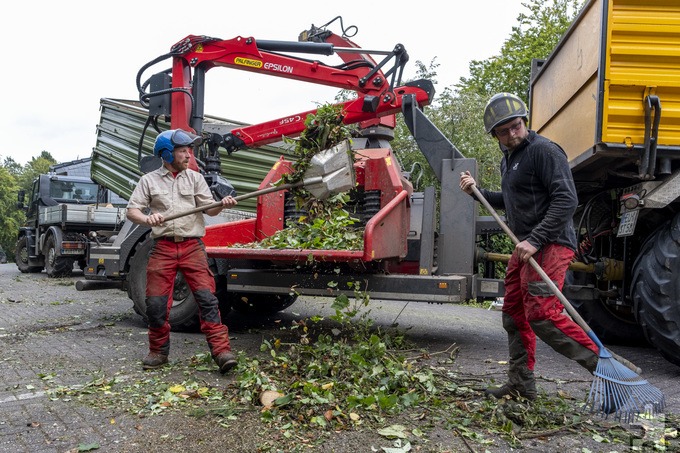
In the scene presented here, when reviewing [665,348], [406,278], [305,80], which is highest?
[305,80]

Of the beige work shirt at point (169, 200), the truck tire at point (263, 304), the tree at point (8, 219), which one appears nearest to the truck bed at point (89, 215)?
the truck tire at point (263, 304)

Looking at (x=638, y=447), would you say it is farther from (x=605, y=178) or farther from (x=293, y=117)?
(x=293, y=117)

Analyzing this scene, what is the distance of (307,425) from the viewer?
3191 millimetres

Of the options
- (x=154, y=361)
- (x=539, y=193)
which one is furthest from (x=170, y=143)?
(x=539, y=193)

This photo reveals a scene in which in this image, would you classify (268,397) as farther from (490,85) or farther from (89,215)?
(490,85)

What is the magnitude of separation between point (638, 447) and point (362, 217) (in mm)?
3527

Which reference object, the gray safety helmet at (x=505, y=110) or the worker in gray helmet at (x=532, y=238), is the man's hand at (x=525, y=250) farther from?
the gray safety helmet at (x=505, y=110)

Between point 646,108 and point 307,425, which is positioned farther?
point 646,108

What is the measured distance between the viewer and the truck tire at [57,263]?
12867mm

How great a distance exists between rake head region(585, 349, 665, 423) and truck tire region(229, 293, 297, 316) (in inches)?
163

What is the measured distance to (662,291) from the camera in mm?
4266

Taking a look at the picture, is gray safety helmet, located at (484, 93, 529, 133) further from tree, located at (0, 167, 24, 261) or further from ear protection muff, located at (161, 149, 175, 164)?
tree, located at (0, 167, 24, 261)

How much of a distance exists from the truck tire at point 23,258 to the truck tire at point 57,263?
213 cm

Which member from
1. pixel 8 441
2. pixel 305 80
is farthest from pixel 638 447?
pixel 305 80
